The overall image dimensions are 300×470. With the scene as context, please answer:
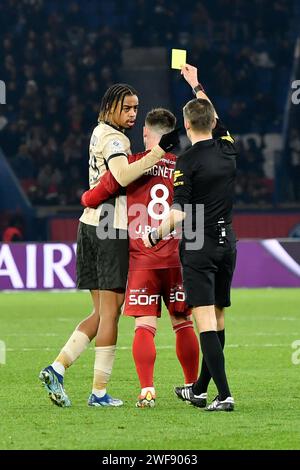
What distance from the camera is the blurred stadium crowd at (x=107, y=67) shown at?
26.6 m

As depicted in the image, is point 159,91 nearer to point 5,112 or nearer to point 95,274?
point 5,112

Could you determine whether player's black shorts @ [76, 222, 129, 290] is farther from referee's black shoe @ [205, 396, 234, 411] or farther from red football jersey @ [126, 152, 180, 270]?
referee's black shoe @ [205, 396, 234, 411]

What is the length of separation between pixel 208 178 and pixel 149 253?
2.55 feet

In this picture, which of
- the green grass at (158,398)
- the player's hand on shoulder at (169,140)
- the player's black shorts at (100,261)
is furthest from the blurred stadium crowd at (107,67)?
the player's hand on shoulder at (169,140)

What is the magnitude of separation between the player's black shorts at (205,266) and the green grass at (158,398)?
73 cm

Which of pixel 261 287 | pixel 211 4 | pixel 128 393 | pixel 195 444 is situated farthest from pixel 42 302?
pixel 211 4

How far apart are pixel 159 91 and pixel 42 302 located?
1155 centimetres

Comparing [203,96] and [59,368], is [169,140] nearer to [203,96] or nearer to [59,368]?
[203,96]

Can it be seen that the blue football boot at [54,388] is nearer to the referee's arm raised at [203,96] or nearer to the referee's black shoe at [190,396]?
the referee's black shoe at [190,396]

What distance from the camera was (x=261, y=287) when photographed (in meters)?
20.5

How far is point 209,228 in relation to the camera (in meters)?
7.72

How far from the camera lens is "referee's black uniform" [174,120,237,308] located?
7602 millimetres

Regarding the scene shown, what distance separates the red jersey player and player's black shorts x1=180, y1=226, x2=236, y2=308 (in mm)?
437
